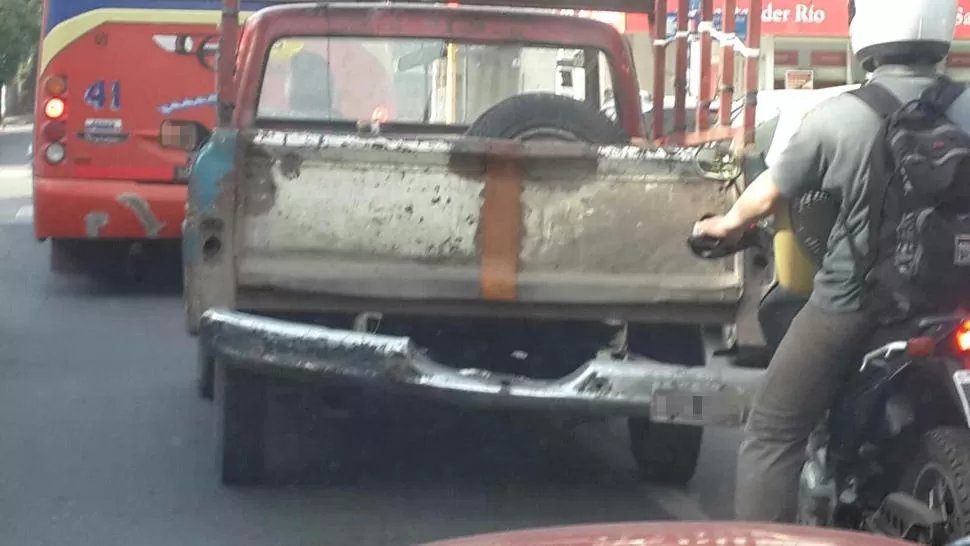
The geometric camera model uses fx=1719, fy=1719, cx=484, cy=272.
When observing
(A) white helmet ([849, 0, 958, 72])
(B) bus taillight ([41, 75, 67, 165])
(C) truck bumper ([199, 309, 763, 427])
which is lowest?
(C) truck bumper ([199, 309, 763, 427])

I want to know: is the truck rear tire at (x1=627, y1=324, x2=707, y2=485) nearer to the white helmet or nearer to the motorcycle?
the motorcycle

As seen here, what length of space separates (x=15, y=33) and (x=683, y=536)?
55913mm

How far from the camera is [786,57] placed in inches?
1140

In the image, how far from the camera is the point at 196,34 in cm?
1224

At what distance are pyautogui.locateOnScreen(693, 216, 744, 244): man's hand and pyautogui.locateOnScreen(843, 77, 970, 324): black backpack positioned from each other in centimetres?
45

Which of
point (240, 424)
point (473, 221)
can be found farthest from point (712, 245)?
point (240, 424)

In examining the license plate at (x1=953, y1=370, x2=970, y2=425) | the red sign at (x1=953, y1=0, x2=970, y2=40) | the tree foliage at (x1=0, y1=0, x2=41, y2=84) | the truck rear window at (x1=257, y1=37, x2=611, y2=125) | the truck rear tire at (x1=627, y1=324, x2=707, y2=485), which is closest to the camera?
the license plate at (x1=953, y1=370, x2=970, y2=425)

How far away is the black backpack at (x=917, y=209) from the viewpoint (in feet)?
14.4

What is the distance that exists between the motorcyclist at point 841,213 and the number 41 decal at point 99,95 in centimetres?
815

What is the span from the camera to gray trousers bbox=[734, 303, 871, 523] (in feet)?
14.9

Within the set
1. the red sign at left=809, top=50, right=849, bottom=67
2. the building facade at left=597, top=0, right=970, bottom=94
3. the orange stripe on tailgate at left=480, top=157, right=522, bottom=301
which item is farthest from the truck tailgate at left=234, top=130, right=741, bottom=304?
the red sign at left=809, top=50, right=849, bottom=67

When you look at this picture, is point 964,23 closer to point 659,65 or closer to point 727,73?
point 659,65

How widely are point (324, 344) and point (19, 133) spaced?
48281 mm

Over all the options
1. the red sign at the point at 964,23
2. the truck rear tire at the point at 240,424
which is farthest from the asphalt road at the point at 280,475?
the red sign at the point at 964,23
